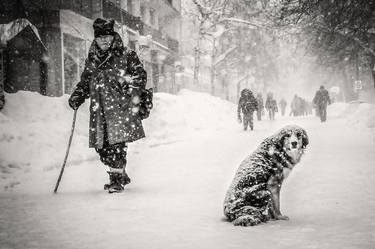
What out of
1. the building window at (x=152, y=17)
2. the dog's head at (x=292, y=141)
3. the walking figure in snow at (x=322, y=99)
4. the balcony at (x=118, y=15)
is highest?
the building window at (x=152, y=17)

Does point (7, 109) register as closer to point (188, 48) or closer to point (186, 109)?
point (186, 109)

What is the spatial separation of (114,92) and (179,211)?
1944 mm

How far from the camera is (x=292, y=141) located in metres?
4.04

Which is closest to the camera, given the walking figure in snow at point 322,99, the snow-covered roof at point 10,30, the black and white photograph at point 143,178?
the black and white photograph at point 143,178

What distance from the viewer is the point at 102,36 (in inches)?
230

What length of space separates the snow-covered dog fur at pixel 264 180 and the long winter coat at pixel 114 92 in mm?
2137

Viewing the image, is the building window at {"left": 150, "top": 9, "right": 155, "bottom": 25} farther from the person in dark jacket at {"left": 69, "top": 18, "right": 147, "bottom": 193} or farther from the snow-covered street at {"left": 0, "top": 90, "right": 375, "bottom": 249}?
the person in dark jacket at {"left": 69, "top": 18, "right": 147, "bottom": 193}

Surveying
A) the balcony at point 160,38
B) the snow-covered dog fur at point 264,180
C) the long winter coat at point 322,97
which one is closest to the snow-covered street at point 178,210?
the snow-covered dog fur at point 264,180

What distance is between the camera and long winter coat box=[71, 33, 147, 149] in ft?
19.0

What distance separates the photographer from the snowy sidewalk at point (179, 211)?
11.8ft

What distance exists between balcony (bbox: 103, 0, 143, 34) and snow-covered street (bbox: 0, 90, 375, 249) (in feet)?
51.6

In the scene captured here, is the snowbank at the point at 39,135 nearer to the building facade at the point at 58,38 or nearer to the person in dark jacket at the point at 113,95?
the person in dark jacket at the point at 113,95

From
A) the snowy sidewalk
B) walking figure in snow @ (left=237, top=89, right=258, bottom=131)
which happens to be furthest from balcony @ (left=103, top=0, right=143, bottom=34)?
the snowy sidewalk

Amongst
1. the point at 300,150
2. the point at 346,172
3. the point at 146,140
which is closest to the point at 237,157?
the point at 346,172
